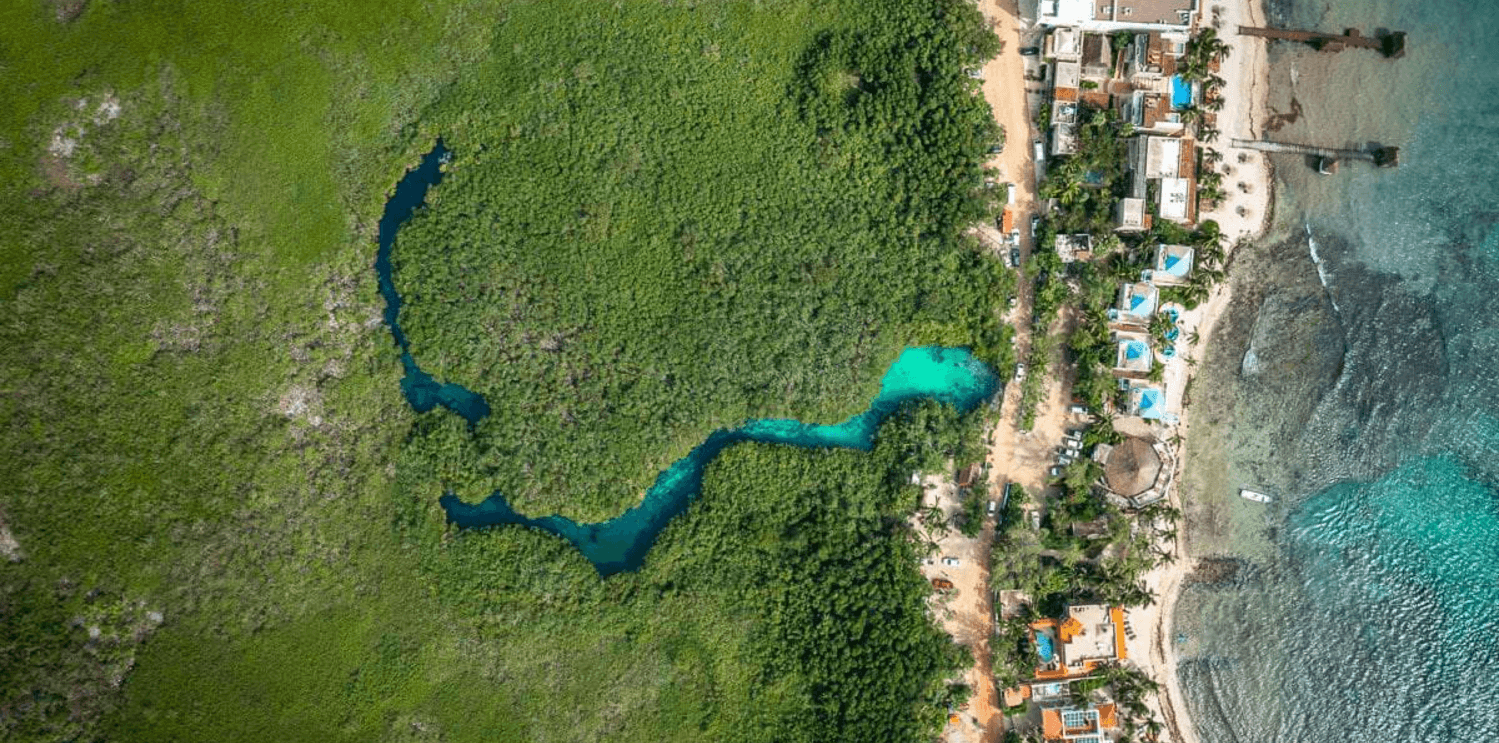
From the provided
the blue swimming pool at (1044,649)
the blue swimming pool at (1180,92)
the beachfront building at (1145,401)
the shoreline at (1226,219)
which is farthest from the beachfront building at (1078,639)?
the blue swimming pool at (1180,92)

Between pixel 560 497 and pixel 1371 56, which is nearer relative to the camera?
pixel 560 497

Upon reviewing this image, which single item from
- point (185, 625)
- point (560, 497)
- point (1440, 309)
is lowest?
point (185, 625)

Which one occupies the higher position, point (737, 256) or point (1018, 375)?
point (737, 256)

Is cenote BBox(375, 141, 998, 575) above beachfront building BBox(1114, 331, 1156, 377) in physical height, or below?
below

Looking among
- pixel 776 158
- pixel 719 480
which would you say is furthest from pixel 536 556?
pixel 776 158

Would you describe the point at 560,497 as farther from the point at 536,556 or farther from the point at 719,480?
the point at 719,480

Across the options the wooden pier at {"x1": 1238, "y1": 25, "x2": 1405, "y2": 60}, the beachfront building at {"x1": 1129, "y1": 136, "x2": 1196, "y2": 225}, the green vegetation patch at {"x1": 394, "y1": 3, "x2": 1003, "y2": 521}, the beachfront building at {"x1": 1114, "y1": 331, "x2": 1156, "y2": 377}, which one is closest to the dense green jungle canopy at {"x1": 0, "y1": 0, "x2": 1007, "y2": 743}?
the green vegetation patch at {"x1": 394, "y1": 3, "x2": 1003, "y2": 521}

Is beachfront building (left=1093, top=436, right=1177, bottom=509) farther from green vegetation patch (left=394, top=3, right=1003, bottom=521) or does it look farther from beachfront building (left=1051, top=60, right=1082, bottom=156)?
beachfront building (left=1051, top=60, right=1082, bottom=156)
